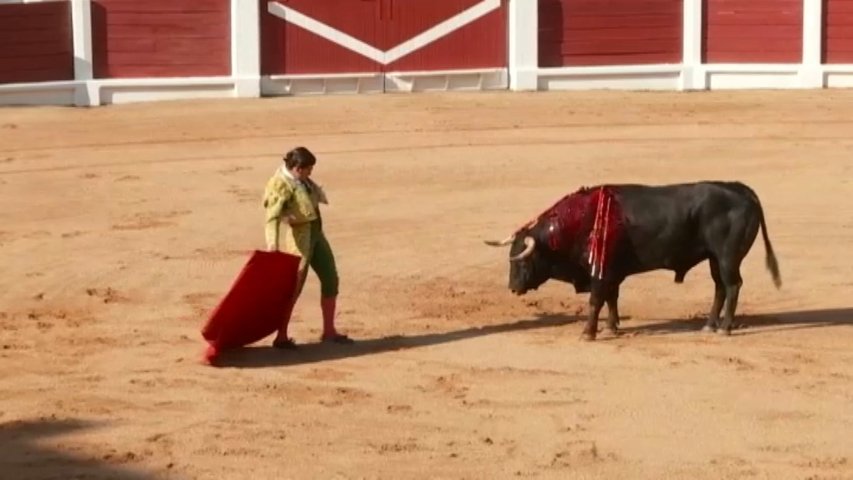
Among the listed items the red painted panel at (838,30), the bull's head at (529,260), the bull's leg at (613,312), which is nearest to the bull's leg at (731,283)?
the bull's leg at (613,312)

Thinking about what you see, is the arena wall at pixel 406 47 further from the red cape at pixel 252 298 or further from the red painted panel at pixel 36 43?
the red cape at pixel 252 298

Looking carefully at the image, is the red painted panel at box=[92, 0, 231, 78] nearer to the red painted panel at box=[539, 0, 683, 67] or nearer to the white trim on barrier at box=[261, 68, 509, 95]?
the white trim on barrier at box=[261, 68, 509, 95]

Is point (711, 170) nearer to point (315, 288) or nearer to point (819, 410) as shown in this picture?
point (315, 288)

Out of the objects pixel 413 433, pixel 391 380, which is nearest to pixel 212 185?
pixel 391 380

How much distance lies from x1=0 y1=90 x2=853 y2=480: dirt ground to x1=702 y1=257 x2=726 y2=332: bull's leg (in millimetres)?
134

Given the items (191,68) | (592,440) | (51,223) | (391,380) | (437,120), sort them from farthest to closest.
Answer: (191,68) < (437,120) < (51,223) < (391,380) < (592,440)

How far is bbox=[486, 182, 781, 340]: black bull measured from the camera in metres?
10.7

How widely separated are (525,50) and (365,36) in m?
1.72

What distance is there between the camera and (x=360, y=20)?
830 inches

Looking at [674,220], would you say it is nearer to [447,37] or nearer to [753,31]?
[447,37]

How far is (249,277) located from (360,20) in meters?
11.1

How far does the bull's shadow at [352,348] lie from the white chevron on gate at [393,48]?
400 inches

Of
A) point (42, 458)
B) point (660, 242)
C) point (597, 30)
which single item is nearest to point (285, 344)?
point (660, 242)

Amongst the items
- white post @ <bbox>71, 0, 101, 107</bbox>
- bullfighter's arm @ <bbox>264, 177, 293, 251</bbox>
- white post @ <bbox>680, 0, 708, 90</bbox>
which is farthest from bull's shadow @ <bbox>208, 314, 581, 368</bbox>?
white post @ <bbox>680, 0, 708, 90</bbox>
